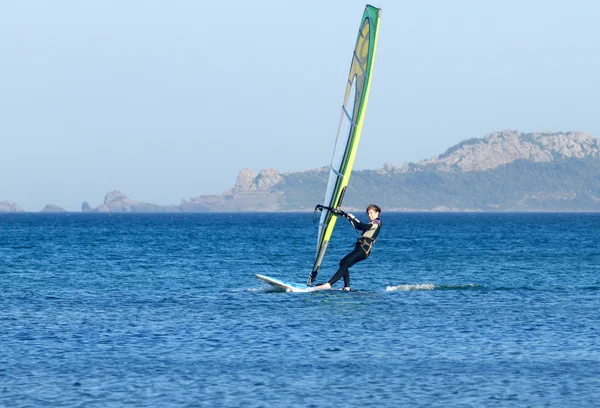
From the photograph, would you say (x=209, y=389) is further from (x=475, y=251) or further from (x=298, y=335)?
(x=475, y=251)

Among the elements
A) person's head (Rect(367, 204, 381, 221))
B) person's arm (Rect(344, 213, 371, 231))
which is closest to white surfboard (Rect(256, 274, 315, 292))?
person's arm (Rect(344, 213, 371, 231))

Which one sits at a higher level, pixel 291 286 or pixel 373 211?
pixel 373 211

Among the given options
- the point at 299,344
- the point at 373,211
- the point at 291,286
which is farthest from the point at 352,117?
the point at 299,344

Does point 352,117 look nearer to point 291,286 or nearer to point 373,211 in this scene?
point 373,211

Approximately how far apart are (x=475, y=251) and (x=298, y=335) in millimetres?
47333

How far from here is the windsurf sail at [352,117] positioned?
26266 mm

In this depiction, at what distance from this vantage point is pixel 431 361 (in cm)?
1764

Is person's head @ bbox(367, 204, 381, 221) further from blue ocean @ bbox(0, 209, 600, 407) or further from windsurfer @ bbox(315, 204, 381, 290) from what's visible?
blue ocean @ bbox(0, 209, 600, 407)

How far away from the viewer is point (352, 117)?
2731 centimetres

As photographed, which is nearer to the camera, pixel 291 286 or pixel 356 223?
pixel 356 223

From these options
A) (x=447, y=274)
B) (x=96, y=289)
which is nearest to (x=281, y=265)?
(x=447, y=274)

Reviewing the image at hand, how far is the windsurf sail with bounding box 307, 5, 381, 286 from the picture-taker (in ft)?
86.2

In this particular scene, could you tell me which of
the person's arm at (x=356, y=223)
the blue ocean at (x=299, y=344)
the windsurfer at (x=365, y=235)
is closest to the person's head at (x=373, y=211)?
the windsurfer at (x=365, y=235)

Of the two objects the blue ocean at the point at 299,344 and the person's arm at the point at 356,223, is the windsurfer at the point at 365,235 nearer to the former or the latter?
the person's arm at the point at 356,223
